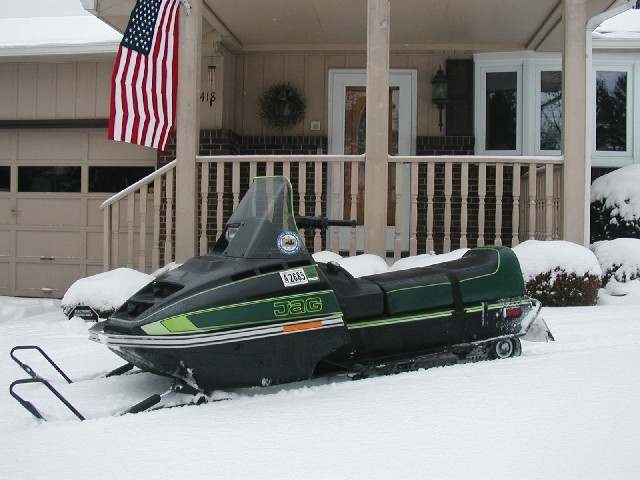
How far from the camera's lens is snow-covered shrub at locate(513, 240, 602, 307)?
6.02 meters

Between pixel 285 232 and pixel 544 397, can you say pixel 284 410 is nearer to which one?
pixel 285 232

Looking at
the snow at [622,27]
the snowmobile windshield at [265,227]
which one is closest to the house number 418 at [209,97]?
the snow at [622,27]

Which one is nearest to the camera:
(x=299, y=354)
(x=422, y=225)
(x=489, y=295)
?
(x=299, y=354)

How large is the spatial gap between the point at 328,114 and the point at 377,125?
272cm

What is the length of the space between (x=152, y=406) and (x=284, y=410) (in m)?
0.63

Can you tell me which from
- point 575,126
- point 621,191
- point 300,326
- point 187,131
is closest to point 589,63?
point 575,126

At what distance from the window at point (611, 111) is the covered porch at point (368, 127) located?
3.22ft

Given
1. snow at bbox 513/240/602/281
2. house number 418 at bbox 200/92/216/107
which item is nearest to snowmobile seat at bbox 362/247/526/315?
snow at bbox 513/240/602/281

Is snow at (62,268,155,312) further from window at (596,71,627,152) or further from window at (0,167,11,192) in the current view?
window at (596,71,627,152)

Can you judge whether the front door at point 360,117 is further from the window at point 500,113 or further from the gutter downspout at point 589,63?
the gutter downspout at point 589,63

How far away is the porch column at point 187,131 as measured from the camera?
6973 millimetres

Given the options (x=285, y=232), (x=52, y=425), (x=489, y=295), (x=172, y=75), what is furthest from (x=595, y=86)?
(x=52, y=425)

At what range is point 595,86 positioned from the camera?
9.50 m

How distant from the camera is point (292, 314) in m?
3.37
